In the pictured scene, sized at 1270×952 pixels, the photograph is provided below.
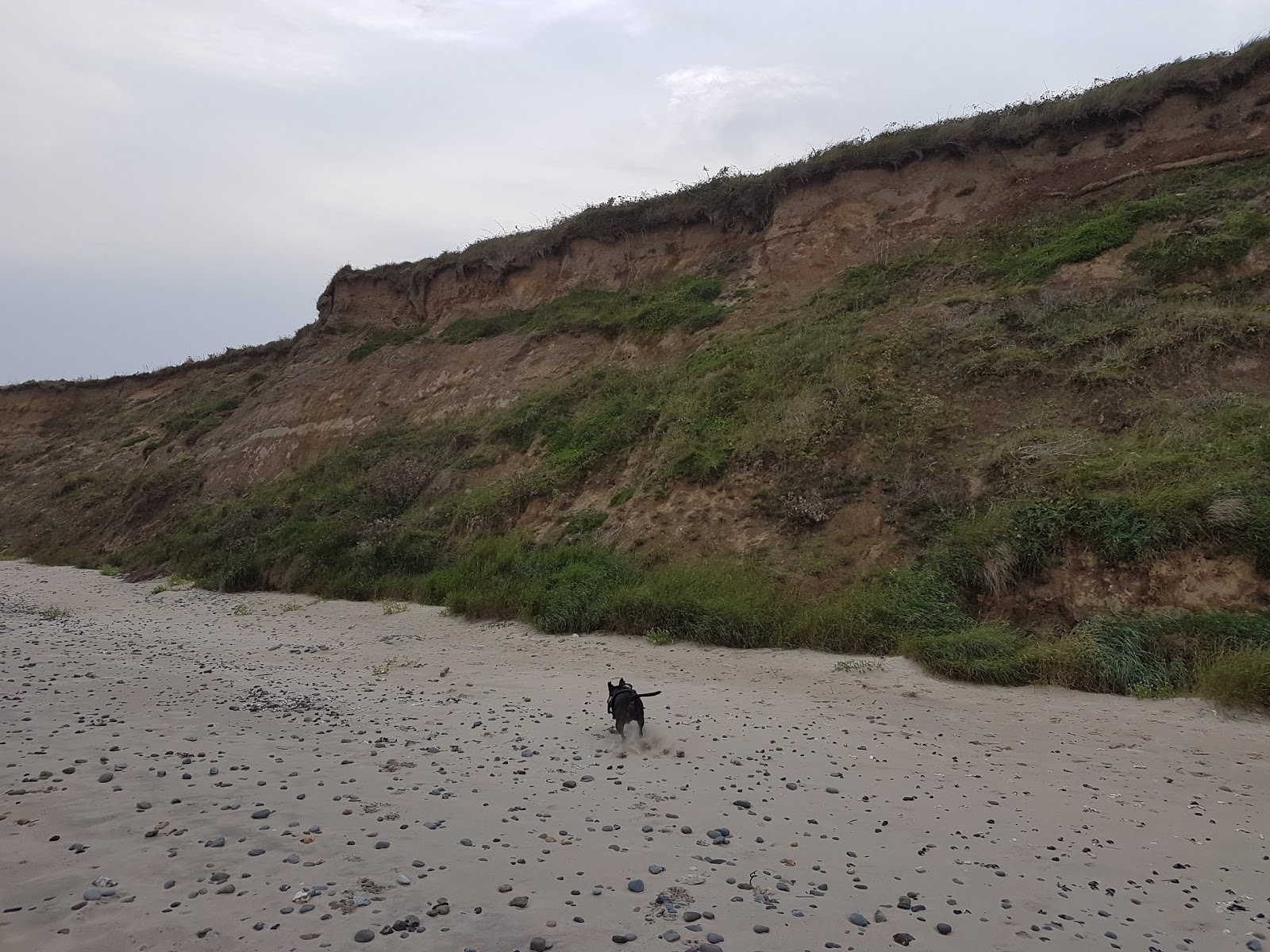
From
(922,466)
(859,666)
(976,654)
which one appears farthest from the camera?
(922,466)

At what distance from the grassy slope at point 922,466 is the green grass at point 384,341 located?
809 cm

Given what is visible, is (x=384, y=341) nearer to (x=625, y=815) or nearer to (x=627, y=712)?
(x=627, y=712)

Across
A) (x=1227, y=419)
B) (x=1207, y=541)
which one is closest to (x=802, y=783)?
(x=1207, y=541)

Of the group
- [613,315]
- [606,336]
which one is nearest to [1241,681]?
[606,336]

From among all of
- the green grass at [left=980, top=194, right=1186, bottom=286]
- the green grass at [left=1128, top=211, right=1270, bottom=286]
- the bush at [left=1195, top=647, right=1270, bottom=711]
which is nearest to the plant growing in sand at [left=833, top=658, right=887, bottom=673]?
the bush at [left=1195, top=647, right=1270, bottom=711]

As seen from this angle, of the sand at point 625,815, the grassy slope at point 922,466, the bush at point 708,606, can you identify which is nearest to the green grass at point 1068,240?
the grassy slope at point 922,466

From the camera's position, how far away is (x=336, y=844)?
397cm

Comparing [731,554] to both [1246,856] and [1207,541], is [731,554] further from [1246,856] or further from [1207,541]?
[1246,856]

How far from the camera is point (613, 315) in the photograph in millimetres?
21906

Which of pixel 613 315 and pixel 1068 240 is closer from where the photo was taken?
pixel 1068 240

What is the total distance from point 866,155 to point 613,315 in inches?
318

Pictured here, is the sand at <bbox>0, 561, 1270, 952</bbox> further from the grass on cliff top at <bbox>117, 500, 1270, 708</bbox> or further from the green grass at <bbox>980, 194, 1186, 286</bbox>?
the green grass at <bbox>980, 194, 1186, 286</bbox>

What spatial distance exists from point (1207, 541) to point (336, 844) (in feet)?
28.2

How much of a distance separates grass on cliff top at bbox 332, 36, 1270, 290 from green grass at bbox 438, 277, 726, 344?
94.2 inches
